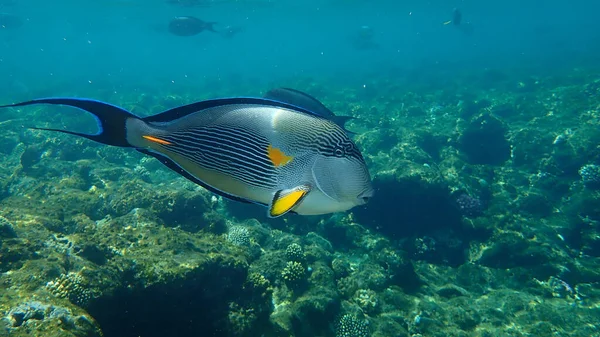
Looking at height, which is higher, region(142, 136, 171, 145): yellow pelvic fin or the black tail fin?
the black tail fin

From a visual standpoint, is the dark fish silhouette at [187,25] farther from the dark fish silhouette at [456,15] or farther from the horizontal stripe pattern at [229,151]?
the horizontal stripe pattern at [229,151]

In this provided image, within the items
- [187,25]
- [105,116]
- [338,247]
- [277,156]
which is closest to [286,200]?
[277,156]

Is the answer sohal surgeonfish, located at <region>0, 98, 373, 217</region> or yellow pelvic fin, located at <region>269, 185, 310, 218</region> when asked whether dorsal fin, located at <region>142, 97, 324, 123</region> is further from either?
yellow pelvic fin, located at <region>269, 185, 310, 218</region>

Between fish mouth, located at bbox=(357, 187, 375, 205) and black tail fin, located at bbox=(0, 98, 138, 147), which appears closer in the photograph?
black tail fin, located at bbox=(0, 98, 138, 147)

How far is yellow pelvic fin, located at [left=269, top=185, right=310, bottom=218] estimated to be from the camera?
3.72ft

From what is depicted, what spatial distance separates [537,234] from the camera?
870 centimetres

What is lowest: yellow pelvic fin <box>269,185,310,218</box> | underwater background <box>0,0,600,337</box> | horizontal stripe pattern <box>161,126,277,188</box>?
underwater background <box>0,0,600,337</box>

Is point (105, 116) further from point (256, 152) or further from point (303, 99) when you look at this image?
point (303, 99)

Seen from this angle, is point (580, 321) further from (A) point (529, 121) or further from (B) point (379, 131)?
(A) point (529, 121)

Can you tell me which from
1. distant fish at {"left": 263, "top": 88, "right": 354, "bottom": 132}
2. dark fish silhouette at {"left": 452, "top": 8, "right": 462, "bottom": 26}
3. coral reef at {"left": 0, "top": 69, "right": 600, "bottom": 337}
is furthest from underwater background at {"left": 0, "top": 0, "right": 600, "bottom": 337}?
dark fish silhouette at {"left": 452, "top": 8, "right": 462, "bottom": 26}

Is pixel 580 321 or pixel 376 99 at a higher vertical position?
pixel 580 321

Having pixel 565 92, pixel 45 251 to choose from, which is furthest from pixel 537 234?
pixel 565 92

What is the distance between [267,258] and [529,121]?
1447 centimetres

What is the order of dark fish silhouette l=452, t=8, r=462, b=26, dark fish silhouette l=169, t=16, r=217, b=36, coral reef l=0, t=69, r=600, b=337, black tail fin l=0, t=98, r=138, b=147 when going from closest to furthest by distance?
black tail fin l=0, t=98, r=138, b=147 → coral reef l=0, t=69, r=600, b=337 → dark fish silhouette l=169, t=16, r=217, b=36 → dark fish silhouette l=452, t=8, r=462, b=26
